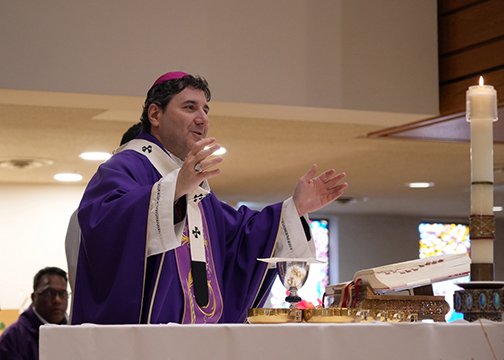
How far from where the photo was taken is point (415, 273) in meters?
1.85

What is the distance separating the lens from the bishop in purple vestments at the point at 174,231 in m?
2.14

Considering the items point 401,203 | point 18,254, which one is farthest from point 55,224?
point 401,203

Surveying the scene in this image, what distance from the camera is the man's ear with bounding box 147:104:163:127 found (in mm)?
2857

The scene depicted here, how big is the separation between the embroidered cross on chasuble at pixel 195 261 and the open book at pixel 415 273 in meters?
0.72

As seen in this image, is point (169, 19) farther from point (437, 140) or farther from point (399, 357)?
point (399, 357)

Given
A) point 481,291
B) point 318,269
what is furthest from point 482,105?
point 318,269

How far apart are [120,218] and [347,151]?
15.6 feet

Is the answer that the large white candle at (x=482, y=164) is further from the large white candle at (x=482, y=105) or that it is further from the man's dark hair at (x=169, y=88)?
the man's dark hair at (x=169, y=88)

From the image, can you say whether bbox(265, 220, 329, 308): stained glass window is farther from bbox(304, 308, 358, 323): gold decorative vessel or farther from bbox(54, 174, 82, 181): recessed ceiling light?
bbox(304, 308, 358, 323): gold decorative vessel

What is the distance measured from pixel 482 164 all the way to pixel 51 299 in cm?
467

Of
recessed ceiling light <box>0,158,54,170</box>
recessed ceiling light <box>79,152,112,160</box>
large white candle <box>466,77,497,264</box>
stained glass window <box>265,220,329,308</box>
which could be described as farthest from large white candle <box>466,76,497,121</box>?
stained glass window <box>265,220,329,308</box>

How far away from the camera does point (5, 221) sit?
8.32 metres

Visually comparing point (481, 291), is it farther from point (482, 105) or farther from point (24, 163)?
point (24, 163)

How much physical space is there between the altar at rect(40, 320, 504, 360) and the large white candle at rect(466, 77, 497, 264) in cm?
18
